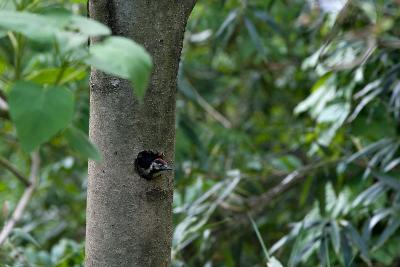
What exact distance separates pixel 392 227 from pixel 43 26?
86 cm

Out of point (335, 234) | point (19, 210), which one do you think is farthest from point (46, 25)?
point (335, 234)

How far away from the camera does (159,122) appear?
628 mm

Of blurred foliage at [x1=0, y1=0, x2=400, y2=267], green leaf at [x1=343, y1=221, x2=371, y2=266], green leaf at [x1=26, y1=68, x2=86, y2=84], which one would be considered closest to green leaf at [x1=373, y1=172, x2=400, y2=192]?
blurred foliage at [x1=0, y1=0, x2=400, y2=267]

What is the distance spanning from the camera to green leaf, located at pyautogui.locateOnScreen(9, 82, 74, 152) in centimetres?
38

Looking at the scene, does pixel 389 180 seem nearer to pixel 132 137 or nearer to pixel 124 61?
pixel 132 137

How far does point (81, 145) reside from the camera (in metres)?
0.44

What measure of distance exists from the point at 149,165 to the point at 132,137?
33mm

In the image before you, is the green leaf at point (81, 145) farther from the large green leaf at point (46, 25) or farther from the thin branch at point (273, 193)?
the thin branch at point (273, 193)

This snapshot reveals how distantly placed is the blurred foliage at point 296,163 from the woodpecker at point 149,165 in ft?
0.74

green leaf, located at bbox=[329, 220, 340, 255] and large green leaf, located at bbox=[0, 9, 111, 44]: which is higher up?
large green leaf, located at bbox=[0, 9, 111, 44]

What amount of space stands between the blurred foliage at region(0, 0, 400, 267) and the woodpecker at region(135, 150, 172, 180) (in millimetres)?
225

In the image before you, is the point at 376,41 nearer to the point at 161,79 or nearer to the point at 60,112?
the point at 161,79

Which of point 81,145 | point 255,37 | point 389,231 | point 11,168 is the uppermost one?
point 81,145

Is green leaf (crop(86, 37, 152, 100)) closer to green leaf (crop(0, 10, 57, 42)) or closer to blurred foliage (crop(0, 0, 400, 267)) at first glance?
green leaf (crop(0, 10, 57, 42))
